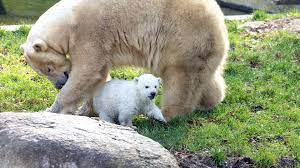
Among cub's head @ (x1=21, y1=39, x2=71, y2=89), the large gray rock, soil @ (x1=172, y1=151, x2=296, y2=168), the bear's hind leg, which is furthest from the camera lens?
the bear's hind leg

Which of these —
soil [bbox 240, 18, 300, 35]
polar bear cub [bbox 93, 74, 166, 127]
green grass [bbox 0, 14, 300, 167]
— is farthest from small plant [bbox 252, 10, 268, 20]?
polar bear cub [bbox 93, 74, 166, 127]

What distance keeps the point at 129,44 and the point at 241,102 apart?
5.10ft

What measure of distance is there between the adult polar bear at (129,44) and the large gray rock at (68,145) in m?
1.54

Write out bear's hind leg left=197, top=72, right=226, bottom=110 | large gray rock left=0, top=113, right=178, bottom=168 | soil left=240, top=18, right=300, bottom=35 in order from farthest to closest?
soil left=240, top=18, right=300, bottom=35, bear's hind leg left=197, top=72, right=226, bottom=110, large gray rock left=0, top=113, right=178, bottom=168

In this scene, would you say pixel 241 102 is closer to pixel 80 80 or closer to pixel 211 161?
pixel 211 161

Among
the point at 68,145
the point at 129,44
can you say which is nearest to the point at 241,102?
the point at 129,44

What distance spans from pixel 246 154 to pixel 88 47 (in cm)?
199

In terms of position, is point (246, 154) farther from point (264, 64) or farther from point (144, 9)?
point (264, 64)

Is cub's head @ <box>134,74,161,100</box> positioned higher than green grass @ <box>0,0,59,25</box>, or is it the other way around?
cub's head @ <box>134,74,161,100</box>

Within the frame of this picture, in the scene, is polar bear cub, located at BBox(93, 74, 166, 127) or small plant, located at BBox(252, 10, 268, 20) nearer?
polar bear cub, located at BBox(93, 74, 166, 127)

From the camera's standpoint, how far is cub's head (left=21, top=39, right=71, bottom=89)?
6.59 m

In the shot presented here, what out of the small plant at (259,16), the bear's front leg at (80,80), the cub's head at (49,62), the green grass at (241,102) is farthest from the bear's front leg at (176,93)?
the small plant at (259,16)

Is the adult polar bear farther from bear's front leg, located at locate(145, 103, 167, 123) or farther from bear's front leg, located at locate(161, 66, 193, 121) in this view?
bear's front leg, located at locate(145, 103, 167, 123)

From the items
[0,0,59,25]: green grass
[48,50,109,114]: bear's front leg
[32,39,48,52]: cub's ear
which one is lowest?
[0,0,59,25]: green grass
